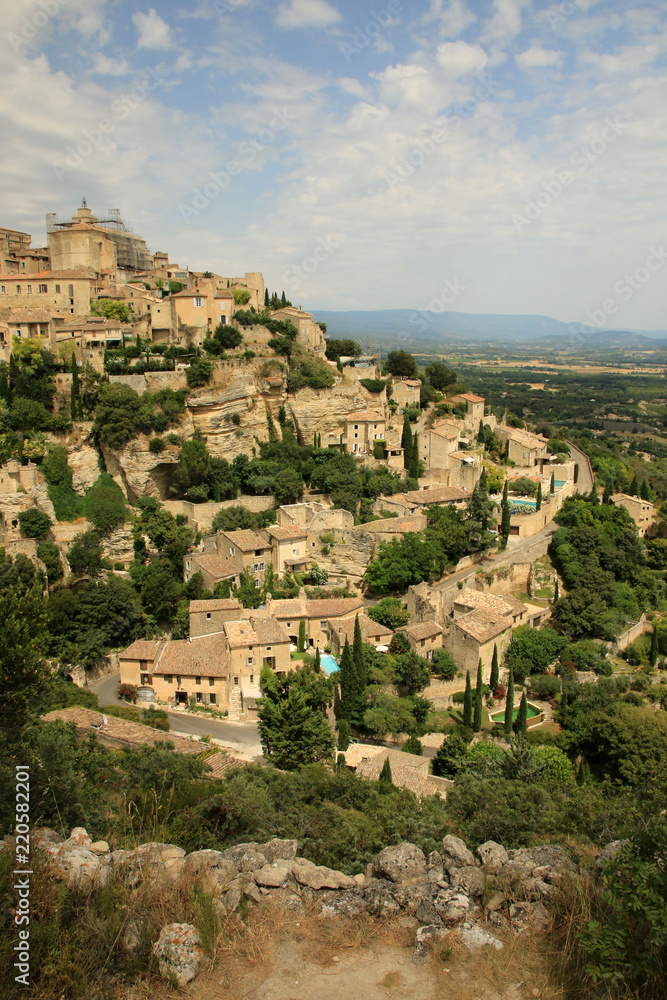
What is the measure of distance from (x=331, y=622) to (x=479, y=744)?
24.1ft

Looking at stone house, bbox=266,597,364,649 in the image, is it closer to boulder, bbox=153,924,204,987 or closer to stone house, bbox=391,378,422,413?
boulder, bbox=153,924,204,987


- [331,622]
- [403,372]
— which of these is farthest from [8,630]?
[403,372]

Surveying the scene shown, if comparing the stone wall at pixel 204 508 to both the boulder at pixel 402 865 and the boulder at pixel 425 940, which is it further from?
the boulder at pixel 425 940

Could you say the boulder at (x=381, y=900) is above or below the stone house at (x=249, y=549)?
above

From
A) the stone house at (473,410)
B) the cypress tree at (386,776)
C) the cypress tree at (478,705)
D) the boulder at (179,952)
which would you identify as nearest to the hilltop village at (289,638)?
the boulder at (179,952)

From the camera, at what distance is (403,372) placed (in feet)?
148

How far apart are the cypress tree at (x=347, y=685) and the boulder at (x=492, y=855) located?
15.2 metres

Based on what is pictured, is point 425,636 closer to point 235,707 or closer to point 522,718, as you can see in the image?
point 522,718

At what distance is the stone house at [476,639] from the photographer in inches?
1005

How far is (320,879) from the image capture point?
23.3ft

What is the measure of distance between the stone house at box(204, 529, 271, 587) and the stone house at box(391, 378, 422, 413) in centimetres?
1739

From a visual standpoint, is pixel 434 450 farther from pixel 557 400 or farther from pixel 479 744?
→ pixel 557 400

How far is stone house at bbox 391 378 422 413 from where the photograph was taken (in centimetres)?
4309

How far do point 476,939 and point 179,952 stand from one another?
9.07 ft
